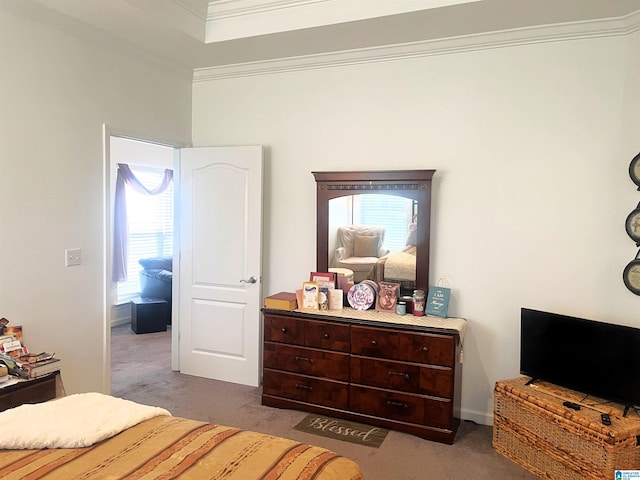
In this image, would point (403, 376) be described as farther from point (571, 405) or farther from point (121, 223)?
point (121, 223)

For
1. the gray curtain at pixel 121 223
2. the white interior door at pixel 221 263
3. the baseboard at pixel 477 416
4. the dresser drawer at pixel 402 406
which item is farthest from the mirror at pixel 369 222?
the gray curtain at pixel 121 223

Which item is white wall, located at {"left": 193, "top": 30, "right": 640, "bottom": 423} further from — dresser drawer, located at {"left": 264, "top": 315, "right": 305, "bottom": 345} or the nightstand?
the nightstand

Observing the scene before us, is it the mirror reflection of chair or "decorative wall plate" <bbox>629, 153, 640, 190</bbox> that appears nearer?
"decorative wall plate" <bbox>629, 153, 640, 190</bbox>

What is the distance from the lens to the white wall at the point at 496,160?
123 inches

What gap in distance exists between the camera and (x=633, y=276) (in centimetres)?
292

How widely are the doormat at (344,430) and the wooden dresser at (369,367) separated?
52mm

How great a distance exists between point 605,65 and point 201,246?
336 centimetres

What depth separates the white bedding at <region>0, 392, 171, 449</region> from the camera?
1.76 meters

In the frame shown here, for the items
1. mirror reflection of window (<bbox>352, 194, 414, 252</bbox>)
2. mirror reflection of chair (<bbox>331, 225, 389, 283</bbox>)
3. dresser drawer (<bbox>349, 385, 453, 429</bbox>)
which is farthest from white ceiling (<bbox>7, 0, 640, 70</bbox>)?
dresser drawer (<bbox>349, 385, 453, 429</bbox>)

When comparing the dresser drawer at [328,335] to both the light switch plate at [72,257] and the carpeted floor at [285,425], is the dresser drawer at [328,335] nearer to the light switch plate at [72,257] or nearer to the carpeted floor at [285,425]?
the carpeted floor at [285,425]

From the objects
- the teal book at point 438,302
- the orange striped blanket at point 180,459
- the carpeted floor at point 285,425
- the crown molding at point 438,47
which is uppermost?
the crown molding at point 438,47

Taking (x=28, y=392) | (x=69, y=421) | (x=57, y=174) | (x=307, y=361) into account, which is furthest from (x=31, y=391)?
(x=307, y=361)

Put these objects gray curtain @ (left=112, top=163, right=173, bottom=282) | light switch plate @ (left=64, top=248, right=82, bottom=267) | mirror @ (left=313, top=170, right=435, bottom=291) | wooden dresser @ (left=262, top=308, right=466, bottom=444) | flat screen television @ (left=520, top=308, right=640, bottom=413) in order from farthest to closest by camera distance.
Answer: gray curtain @ (left=112, top=163, right=173, bottom=282), mirror @ (left=313, top=170, right=435, bottom=291), light switch plate @ (left=64, top=248, right=82, bottom=267), wooden dresser @ (left=262, top=308, right=466, bottom=444), flat screen television @ (left=520, top=308, right=640, bottom=413)

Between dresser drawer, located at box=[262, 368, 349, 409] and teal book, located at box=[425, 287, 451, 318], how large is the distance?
0.83 meters
